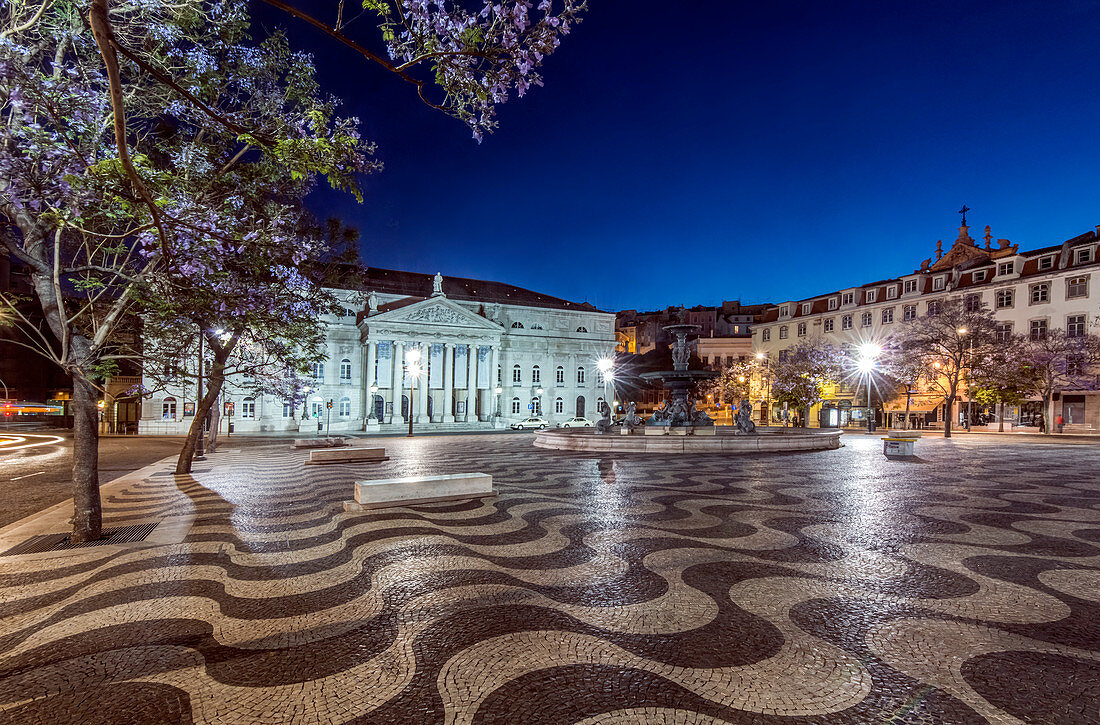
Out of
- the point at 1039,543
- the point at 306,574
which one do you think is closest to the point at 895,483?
the point at 1039,543

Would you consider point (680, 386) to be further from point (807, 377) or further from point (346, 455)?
point (807, 377)

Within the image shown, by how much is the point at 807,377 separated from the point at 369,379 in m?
43.6

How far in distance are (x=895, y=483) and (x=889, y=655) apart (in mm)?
10774

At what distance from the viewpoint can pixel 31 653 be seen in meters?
3.99

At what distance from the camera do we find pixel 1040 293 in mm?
40562

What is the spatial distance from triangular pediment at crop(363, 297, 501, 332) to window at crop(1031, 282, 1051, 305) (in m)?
50.5

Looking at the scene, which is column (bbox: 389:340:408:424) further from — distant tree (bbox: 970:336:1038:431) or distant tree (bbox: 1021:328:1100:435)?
distant tree (bbox: 1021:328:1100:435)

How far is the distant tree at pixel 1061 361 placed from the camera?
3612 cm

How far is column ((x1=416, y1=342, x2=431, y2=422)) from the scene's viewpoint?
5694 cm

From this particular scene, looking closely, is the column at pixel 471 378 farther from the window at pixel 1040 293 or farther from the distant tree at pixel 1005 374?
the window at pixel 1040 293

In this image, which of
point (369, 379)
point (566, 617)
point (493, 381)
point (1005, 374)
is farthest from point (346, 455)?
point (1005, 374)

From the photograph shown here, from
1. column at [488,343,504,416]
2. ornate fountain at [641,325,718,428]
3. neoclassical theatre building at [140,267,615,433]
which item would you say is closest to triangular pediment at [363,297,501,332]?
neoclassical theatre building at [140,267,615,433]

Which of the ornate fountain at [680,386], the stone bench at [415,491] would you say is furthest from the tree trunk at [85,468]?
the ornate fountain at [680,386]

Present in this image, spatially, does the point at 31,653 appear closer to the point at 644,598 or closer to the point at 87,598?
the point at 87,598
